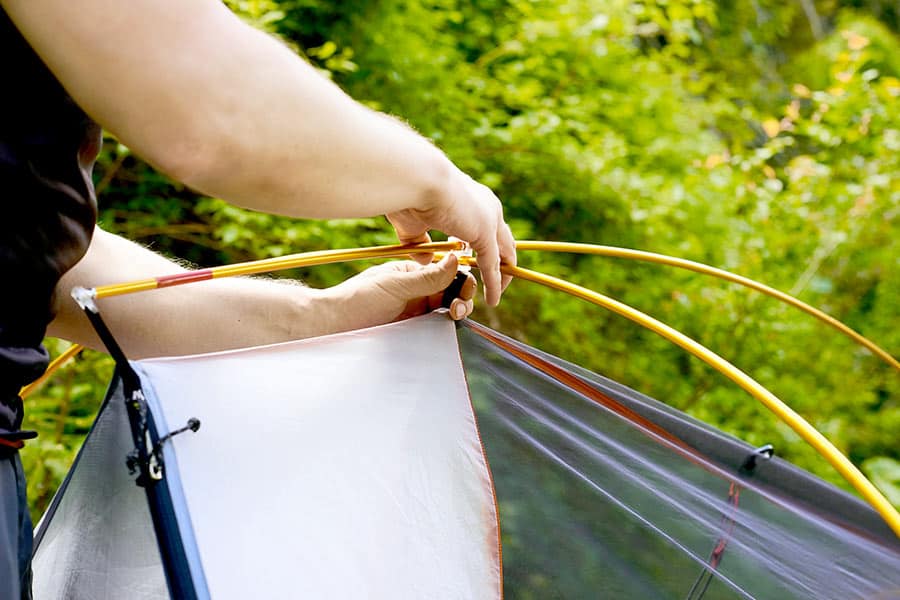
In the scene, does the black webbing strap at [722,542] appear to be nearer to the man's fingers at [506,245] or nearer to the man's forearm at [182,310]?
the man's fingers at [506,245]

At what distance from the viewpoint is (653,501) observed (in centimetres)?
116

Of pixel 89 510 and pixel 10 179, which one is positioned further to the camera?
pixel 89 510

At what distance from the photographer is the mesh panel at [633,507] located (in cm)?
110

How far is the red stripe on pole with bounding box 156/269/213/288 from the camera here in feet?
3.04

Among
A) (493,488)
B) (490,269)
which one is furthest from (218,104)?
(493,488)

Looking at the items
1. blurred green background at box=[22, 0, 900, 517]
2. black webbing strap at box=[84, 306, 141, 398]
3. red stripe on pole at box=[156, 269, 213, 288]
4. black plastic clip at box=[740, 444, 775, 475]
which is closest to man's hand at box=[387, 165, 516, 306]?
red stripe on pole at box=[156, 269, 213, 288]

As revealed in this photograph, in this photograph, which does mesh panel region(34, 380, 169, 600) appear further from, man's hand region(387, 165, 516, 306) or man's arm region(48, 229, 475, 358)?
man's hand region(387, 165, 516, 306)

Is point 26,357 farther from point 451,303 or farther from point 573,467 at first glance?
point 573,467

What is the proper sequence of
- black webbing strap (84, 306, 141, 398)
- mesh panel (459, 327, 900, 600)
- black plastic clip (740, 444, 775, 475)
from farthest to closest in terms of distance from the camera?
black plastic clip (740, 444, 775, 475) < mesh panel (459, 327, 900, 600) < black webbing strap (84, 306, 141, 398)

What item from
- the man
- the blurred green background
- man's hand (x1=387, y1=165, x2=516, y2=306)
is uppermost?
the man

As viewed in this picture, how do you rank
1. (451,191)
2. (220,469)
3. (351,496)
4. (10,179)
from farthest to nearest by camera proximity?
1. (351,496)
2. (220,469)
3. (451,191)
4. (10,179)

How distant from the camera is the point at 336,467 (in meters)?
1.10

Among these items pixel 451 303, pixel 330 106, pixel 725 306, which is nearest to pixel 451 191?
pixel 330 106

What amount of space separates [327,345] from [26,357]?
0.43 metres
